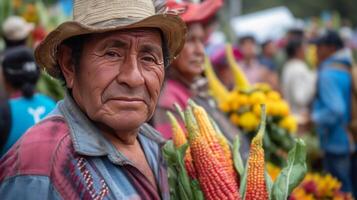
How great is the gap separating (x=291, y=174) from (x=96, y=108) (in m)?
0.91

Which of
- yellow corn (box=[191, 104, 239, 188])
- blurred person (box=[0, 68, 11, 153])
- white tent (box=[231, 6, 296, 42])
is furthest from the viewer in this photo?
white tent (box=[231, 6, 296, 42])

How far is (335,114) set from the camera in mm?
6715

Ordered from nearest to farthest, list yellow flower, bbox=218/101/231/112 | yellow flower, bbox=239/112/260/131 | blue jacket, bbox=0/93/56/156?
1. blue jacket, bbox=0/93/56/156
2. yellow flower, bbox=239/112/260/131
3. yellow flower, bbox=218/101/231/112

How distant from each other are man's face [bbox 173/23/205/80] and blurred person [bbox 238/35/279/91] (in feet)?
17.8

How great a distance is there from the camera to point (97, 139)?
91.2 inches

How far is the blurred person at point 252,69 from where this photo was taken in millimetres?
9773

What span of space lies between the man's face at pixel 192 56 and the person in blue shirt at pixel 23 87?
2.87 feet

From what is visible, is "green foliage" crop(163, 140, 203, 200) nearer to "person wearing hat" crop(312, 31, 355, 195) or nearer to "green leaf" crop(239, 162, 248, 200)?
"green leaf" crop(239, 162, 248, 200)

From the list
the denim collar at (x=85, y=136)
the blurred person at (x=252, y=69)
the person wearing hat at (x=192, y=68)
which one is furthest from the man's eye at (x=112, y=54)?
the blurred person at (x=252, y=69)

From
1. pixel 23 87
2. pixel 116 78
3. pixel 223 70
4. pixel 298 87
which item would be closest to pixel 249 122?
pixel 23 87

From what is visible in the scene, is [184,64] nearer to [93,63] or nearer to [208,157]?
[208,157]

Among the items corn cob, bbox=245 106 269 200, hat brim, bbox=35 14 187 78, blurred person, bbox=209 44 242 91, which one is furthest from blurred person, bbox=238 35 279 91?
hat brim, bbox=35 14 187 78

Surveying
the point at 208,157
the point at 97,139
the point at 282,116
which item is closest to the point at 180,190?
the point at 208,157

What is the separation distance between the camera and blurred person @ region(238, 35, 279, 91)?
9773 millimetres
